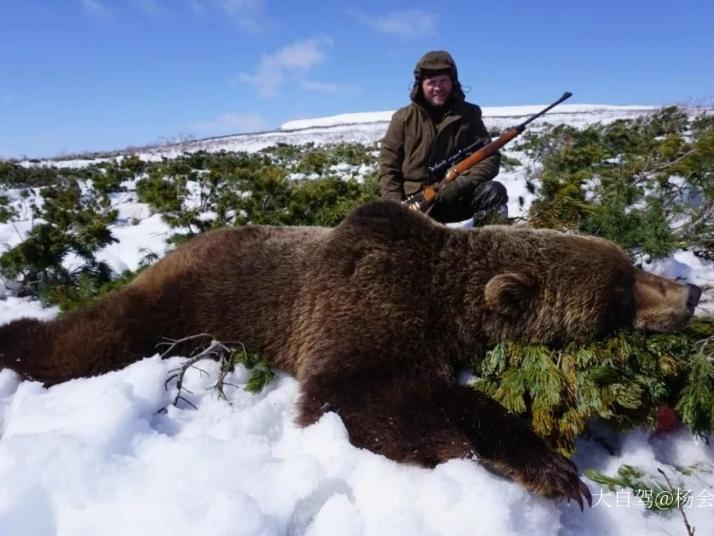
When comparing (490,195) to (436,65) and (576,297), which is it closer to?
(436,65)

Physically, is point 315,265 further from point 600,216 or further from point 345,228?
point 600,216

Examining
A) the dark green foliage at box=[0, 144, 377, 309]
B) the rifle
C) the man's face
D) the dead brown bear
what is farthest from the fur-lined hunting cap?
the dead brown bear

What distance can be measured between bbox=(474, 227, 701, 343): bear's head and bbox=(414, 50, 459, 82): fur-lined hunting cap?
10.2 ft

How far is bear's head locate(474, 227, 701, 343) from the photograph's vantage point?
8.90 feet

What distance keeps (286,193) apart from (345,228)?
2.88 m

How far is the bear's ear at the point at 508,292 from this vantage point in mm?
2668

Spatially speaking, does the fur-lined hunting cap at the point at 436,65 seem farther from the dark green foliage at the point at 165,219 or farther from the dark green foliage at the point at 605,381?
the dark green foliage at the point at 605,381

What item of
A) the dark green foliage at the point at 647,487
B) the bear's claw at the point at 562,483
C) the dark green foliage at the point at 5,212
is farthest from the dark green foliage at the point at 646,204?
the dark green foliage at the point at 5,212

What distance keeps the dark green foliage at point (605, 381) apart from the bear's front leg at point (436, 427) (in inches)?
8.2

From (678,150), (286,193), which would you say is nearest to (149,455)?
(286,193)

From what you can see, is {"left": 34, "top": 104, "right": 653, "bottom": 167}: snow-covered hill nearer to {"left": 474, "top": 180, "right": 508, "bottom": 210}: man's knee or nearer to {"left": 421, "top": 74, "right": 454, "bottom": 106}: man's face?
{"left": 421, "top": 74, "right": 454, "bottom": 106}: man's face

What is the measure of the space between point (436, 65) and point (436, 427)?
4.19 meters

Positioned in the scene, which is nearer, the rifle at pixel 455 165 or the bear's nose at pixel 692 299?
the bear's nose at pixel 692 299

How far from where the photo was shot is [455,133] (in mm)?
5664
